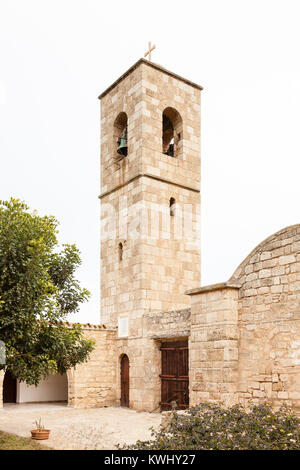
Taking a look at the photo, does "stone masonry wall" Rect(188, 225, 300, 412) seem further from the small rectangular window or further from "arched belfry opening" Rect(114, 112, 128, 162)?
"arched belfry opening" Rect(114, 112, 128, 162)

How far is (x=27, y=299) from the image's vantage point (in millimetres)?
8055

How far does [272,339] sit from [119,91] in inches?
418

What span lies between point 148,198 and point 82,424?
21.9 feet

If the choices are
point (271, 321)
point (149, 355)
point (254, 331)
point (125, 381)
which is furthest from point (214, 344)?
point (125, 381)

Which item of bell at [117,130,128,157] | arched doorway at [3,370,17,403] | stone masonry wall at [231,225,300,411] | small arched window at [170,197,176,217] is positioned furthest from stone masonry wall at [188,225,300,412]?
arched doorway at [3,370,17,403]

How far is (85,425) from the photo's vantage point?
1032 cm

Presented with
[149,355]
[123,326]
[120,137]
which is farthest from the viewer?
[120,137]

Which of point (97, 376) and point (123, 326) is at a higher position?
point (123, 326)

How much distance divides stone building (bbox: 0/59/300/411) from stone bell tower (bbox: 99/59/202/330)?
0.10 ft

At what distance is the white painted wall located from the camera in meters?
15.5

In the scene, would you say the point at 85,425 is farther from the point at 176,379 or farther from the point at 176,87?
the point at 176,87

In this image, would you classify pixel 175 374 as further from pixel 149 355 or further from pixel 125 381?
pixel 125 381

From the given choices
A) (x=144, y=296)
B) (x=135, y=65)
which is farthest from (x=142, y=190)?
(x=135, y=65)

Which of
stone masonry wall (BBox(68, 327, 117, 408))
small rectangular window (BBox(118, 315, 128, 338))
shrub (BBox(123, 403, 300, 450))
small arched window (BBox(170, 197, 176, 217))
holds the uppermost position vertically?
small arched window (BBox(170, 197, 176, 217))
